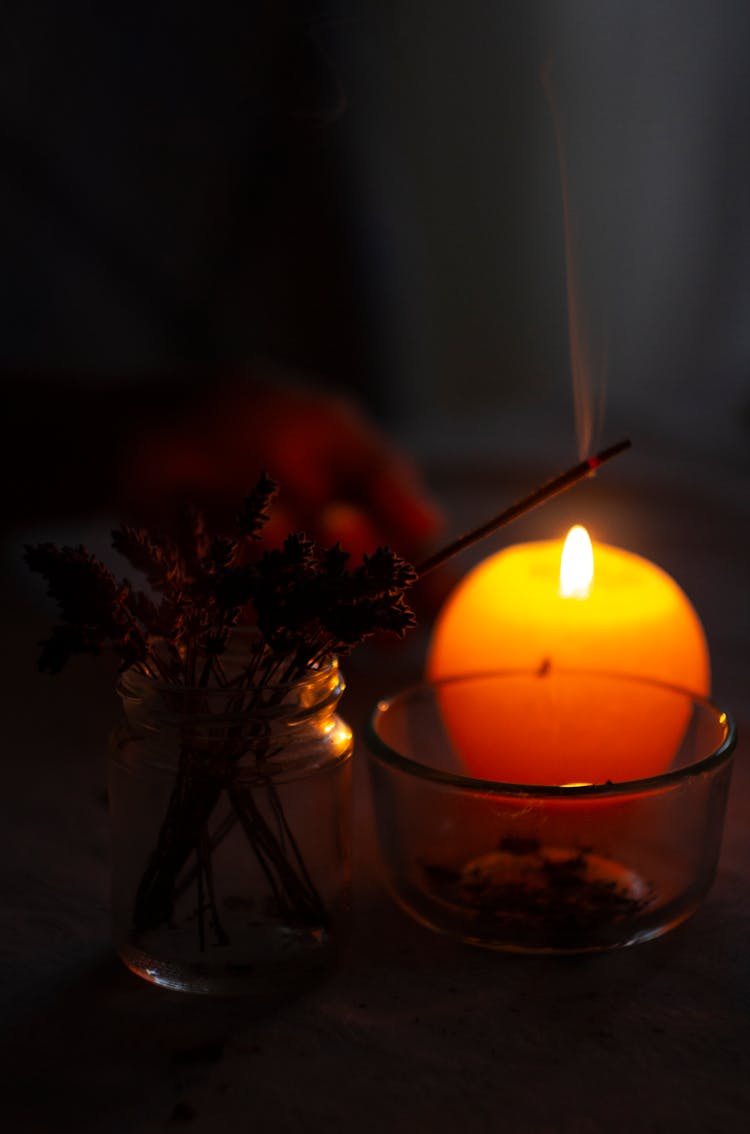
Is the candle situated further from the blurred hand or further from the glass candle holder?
the blurred hand

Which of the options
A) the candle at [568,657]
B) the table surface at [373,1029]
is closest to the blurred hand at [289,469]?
the candle at [568,657]

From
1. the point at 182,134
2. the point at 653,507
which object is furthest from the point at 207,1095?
the point at 182,134

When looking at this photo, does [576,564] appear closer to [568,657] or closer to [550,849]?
[568,657]

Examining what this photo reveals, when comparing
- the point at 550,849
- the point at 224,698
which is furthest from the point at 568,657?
the point at 224,698

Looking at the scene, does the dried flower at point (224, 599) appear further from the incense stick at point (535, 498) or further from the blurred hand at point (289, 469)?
the blurred hand at point (289, 469)

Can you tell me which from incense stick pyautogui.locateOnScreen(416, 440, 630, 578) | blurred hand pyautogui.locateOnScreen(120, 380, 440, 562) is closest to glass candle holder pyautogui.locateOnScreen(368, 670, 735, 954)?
incense stick pyautogui.locateOnScreen(416, 440, 630, 578)

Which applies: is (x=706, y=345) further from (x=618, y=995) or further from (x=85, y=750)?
(x=618, y=995)
